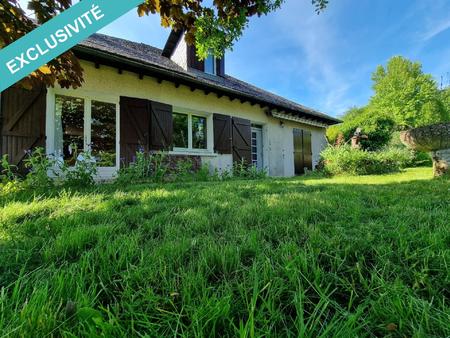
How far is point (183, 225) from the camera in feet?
5.10

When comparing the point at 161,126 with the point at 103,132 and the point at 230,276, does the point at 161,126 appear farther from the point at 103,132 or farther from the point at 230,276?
the point at 230,276

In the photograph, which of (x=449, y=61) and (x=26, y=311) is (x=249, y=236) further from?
(x=449, y=61)

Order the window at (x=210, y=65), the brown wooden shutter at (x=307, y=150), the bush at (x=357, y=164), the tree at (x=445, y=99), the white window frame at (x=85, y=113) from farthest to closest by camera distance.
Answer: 1. the tree at (x=445, y=99)
2. the brown wooden shutter at (x=307, y=150)
3. the window at (x=210, y=65)
4. the bush at (x=357, y=164)
5. the white window frame at (x=85, y=113)

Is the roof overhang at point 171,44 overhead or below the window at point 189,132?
overhead

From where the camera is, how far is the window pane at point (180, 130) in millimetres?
6914

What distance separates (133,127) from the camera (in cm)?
582

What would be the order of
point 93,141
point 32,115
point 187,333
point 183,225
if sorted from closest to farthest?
point 187,333, point 183,225, point 32,115, point 93,141

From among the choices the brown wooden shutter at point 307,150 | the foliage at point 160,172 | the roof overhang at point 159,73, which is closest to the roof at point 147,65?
the roof overhang at point 159,73

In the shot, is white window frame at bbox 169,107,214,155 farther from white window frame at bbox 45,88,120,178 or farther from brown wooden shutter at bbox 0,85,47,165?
brown wooden shutter at bbox 0,85,47,165

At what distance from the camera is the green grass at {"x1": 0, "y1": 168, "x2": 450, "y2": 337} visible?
0.63 meters

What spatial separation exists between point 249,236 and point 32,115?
5489mm

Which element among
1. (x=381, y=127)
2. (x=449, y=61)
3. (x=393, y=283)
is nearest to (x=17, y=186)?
(x=393, y=283)

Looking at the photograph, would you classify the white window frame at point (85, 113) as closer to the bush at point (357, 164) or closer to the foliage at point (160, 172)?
the foliage at point (160, 172)

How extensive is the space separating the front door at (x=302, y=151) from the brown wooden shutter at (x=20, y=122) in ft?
28.6
